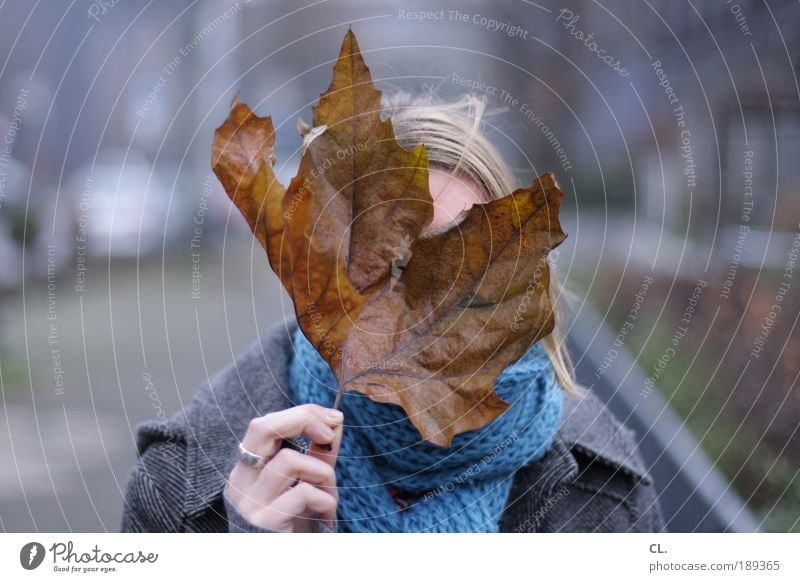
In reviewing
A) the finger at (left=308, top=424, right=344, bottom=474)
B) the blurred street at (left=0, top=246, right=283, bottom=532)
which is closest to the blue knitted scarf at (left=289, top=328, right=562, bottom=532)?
the finger at (left=308, top=424, right=344, bottom=474)

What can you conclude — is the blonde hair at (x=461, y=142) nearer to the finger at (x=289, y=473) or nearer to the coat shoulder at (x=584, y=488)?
the coat shoulder at (x=584, y=488)

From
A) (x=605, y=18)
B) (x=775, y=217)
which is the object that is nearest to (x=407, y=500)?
(x=605, y=18)

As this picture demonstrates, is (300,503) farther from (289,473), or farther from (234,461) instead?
(234,461)

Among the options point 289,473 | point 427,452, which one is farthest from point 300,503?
point 427,452

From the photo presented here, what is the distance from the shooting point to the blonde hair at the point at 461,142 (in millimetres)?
773

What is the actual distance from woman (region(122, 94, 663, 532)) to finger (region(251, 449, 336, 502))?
5 centimetres

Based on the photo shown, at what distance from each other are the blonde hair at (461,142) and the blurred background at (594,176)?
0.07 metres

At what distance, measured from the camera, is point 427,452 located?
0.79 metres

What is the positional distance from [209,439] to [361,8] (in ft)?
1.53

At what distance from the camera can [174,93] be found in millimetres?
1215

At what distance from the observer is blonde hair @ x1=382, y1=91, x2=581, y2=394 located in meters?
0.77

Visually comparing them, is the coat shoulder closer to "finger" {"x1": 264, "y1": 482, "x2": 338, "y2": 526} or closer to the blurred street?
"finger" {"x1": 264, "y1": 482, "x2": 338, "y2": 526}

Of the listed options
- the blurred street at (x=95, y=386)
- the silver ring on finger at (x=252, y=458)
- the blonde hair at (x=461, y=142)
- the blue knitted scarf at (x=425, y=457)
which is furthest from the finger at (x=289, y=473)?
the blurred street at (x=95, y=386)
